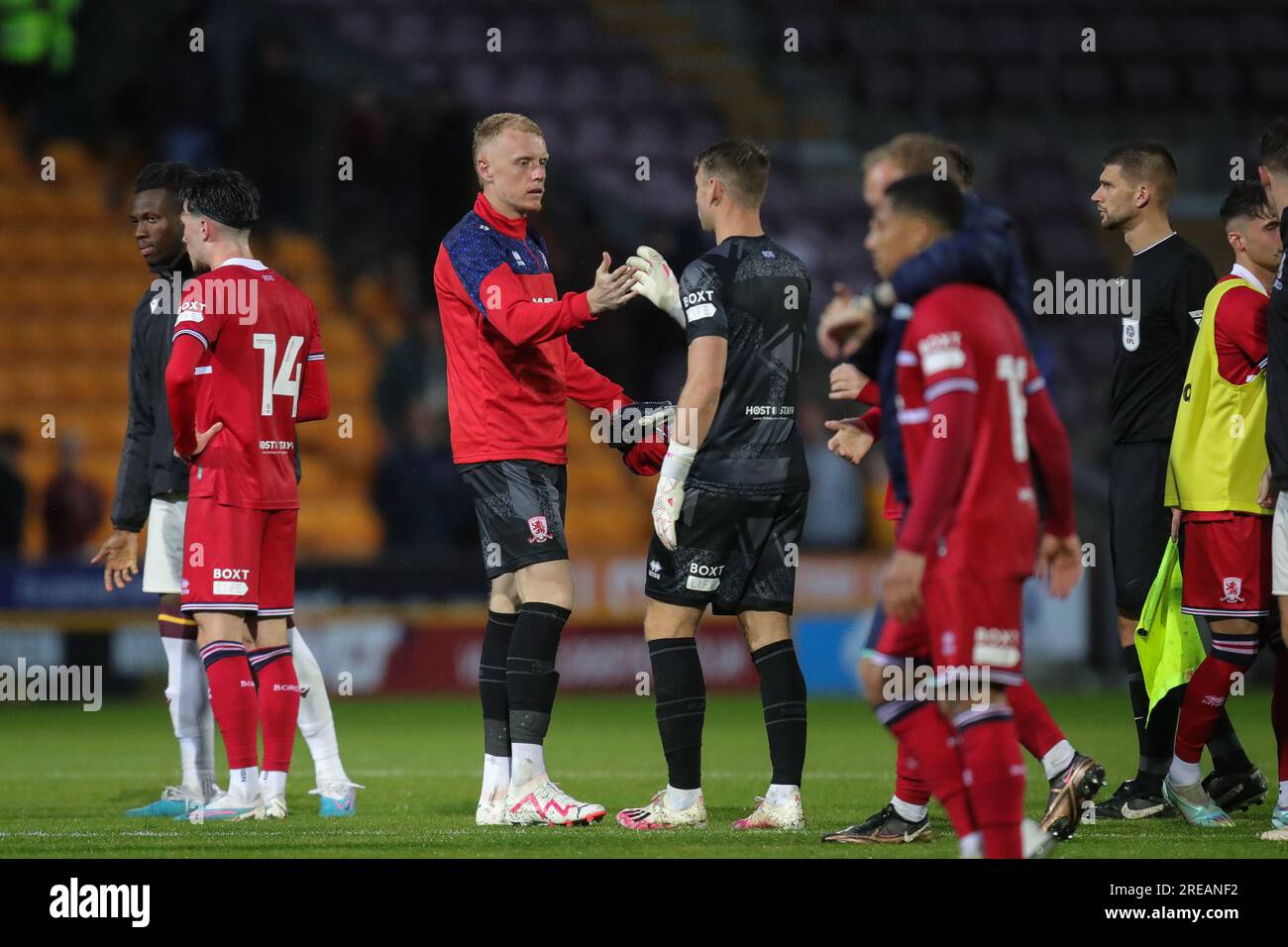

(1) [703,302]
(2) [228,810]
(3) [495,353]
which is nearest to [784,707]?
(1) [703,302]

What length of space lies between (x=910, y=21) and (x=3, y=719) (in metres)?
13.0

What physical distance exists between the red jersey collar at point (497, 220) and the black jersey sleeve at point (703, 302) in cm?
78

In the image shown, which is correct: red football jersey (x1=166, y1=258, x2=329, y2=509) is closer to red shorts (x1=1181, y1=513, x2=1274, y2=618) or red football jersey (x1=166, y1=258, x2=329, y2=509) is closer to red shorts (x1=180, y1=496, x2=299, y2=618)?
red shorts (x1=180, y1=496, x2=299, y2=618)

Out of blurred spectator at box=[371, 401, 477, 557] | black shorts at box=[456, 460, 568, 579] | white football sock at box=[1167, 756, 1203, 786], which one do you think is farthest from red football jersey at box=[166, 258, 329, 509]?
blurred spectator at box=[371, 401, 477, 557]

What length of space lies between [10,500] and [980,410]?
1105 cm

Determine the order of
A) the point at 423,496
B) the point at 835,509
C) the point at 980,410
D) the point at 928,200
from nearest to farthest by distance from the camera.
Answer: the point at 980,410 < the point at 928,200 < the point at 423,496 < the point at 835,509

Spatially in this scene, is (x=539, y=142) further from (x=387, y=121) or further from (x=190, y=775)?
(x=387, y=121)

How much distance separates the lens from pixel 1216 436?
22.0 ft

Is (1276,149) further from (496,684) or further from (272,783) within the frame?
(272,783)

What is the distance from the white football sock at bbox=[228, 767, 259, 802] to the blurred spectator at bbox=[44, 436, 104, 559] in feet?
24.7

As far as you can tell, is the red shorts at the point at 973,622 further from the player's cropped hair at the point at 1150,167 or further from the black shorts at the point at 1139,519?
the player's cropped hair at the point at 1150,167

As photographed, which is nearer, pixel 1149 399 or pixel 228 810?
pixel 228 810

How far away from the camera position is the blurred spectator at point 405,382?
15.5 metres

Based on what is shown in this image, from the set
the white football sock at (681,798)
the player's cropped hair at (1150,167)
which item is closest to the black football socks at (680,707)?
the white football sock at (681,798)
